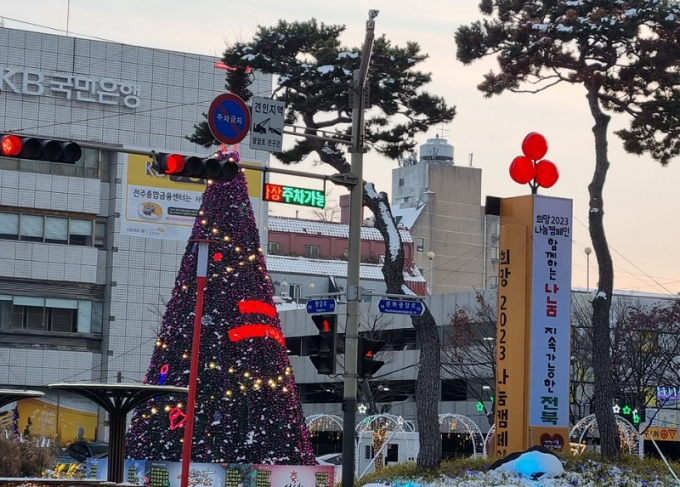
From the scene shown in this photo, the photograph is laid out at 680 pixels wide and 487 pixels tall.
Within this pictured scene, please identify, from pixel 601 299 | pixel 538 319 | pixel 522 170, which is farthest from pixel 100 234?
pixel 538 319

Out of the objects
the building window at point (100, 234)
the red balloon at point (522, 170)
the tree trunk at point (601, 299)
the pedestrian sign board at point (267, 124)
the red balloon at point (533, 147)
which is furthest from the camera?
the building window at point (100, 234)

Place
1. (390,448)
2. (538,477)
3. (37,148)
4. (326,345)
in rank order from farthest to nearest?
(390,448)
(538,477)
(326,345)
(37,148)

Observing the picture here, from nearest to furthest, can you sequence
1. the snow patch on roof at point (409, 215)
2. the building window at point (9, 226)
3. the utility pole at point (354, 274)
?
the utility pole at point (354, 274), the building window at point (9, 226), the snow patch on roof at point (409, 215)

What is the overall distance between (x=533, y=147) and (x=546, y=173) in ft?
1.92

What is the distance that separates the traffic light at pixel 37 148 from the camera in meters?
18.0

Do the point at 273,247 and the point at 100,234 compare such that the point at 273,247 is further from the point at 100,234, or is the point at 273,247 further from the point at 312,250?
the point at 100,234

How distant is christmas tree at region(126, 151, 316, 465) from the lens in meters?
24.1

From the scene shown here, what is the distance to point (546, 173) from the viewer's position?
24.6 metres

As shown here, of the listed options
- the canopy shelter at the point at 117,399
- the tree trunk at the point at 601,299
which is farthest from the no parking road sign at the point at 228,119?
the tree trunk at the point at 601,299

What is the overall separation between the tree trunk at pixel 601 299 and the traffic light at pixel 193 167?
11.0 metres

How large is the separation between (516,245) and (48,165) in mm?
31789

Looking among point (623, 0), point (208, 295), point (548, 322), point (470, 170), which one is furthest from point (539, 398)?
point (470, 170)

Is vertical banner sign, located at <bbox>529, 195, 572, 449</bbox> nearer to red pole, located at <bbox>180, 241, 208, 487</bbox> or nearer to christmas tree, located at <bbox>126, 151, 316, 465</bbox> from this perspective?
christmas tree, located at <bbox>126, 151, 316, 465</bbox>

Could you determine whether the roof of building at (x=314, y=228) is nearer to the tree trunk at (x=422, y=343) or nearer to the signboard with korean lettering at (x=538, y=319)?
the tree trunk at (x=422, y=343)
